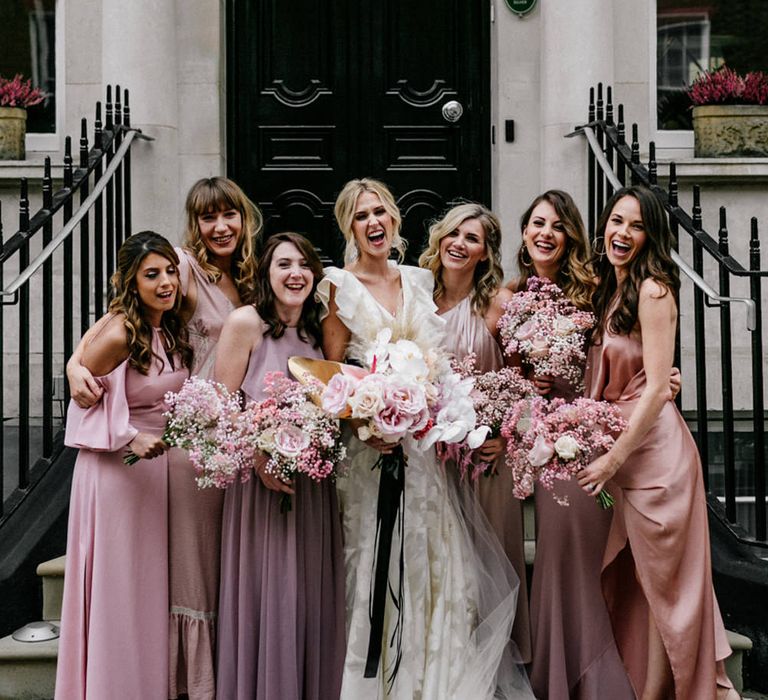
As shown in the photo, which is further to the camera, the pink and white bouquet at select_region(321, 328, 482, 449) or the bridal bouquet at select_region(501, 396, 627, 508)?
the bridal bouquet at select_region(501, 396, 627, 508)

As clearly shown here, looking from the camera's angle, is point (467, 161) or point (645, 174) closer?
point (645, 174)

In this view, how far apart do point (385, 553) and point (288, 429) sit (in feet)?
2.17

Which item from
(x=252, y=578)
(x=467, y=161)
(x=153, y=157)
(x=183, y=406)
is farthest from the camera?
(x=467, y=161)

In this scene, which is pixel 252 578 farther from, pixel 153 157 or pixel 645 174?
pixel 153 157

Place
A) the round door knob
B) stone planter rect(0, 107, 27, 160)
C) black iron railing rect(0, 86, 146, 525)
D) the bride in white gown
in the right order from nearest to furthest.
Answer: the bride in white gown
black iron railing rect(0, 86, 146, 525)
stone planter rect(0, 107, 27, 160)
the round door knob

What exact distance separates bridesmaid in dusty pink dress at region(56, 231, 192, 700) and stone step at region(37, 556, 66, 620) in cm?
74

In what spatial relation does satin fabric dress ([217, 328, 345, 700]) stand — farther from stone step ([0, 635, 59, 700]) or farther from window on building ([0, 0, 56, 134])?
window on building ([0, 0, 56, 134])

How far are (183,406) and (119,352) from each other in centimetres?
44

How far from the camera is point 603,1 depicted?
20.6 ft

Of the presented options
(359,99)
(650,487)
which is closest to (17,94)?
(359,99)

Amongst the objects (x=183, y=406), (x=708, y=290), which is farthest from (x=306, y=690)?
(x=708, y=290)

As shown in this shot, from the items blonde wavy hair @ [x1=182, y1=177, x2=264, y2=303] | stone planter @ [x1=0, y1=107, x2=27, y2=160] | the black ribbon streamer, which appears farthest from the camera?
stone planter @ [x1=0, y1=107, x2=27, y2=160]

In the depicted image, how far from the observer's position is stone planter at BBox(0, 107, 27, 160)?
21.5ft

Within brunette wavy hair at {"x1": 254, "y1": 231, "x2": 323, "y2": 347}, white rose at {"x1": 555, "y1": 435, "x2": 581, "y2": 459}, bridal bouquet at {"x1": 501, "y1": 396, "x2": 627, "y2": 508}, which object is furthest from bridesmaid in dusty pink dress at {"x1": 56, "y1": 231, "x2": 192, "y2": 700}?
white rose at {"x1": 555, "y1": 435, "x2": 581, "y2": 459}
